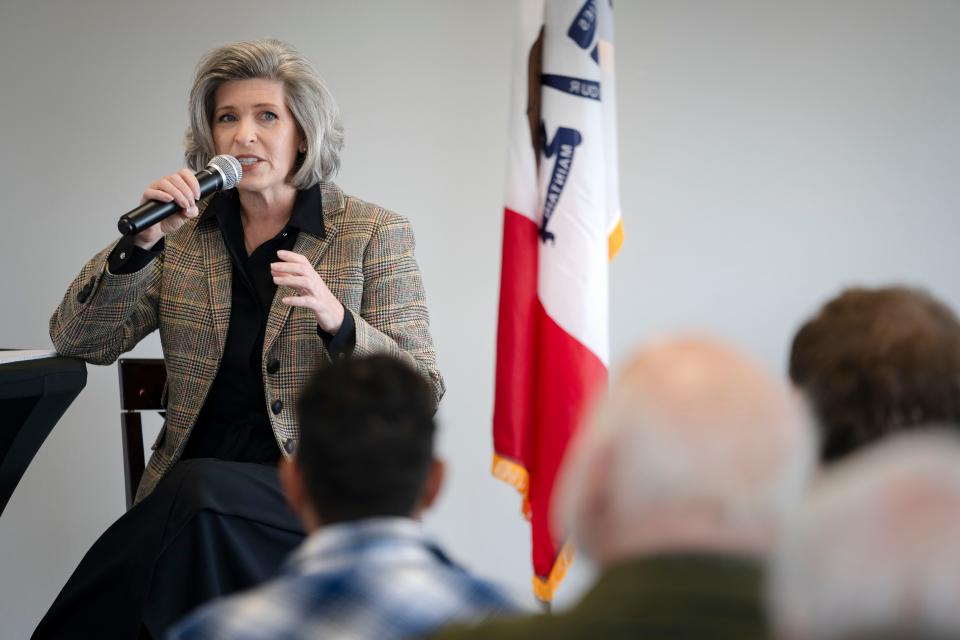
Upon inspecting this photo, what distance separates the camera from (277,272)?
6.73 ft

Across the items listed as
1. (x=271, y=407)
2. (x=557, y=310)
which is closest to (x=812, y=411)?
(x=557, y=310)

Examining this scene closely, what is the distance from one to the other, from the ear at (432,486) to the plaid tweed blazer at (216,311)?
105 cm

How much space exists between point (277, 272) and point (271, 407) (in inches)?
14.0

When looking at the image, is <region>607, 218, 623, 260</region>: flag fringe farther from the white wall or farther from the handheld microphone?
the white wall

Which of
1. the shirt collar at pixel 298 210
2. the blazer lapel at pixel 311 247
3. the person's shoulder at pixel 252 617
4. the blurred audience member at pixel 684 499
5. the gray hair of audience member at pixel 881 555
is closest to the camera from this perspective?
the gray hair of audience member at pixel 881 555

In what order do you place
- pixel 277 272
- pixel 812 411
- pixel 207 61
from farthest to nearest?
pixel 207 61 < pixel 277 272 < pixel 812 411

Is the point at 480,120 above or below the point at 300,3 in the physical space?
below

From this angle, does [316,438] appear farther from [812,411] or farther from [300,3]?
[300,3]

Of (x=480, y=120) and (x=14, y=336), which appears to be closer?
(x=14, y=336)

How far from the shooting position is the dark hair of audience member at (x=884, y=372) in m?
1.19

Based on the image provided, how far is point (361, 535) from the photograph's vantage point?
1.03 metres

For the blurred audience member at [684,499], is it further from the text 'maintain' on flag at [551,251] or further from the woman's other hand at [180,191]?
the woman's other hand at [180,191]

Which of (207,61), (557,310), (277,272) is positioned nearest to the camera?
(277,272)

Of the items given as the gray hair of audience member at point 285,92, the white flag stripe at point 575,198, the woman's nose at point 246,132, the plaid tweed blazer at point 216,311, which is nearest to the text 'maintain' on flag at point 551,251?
the white flag stripe at point 575,198
